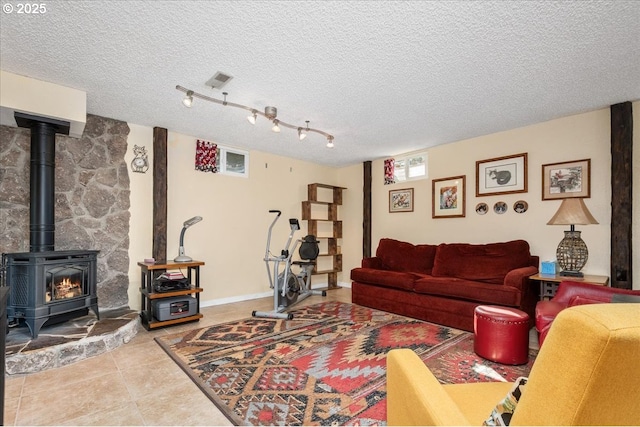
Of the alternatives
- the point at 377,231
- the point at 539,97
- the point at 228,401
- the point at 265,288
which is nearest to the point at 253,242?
the point at 265,288

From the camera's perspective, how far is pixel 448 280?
368 cm

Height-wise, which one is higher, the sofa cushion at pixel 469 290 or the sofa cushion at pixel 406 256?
the sofa cushion at pixel 406 256

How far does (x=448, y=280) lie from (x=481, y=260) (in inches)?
24.5

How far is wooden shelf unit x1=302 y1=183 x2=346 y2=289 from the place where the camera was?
5.79m

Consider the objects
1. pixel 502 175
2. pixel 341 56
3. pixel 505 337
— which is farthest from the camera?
pixel 502 175

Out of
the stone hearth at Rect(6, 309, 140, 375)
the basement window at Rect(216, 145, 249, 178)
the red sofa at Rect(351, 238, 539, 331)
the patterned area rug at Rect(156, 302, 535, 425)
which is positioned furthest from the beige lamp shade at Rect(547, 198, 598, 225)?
the stone hearth at Rect(6, 309, 140, 375)

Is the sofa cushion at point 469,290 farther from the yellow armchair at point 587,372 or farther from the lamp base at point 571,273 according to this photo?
the yellow armchair at point 587,372

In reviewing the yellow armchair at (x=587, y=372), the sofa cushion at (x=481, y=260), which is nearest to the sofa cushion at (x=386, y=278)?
the sofa cushion at (x=481, y=260)

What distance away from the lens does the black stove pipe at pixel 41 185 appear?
9.52 feet

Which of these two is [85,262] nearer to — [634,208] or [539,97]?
[539,97]

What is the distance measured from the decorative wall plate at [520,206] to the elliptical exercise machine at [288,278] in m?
2.81

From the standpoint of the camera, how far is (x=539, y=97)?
3.05 metres

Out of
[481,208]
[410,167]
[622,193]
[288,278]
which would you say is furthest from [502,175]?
[288,278]

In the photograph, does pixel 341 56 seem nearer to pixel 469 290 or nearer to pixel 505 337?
pixel 505 337
